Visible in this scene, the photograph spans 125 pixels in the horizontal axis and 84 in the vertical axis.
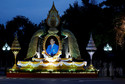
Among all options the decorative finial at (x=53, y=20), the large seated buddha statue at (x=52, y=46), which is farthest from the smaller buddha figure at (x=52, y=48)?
the decorative finial at (x=53, y=20)

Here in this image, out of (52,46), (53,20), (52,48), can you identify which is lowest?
(52,48)

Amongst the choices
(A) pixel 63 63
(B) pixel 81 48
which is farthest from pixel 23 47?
(A) pixel 63 63

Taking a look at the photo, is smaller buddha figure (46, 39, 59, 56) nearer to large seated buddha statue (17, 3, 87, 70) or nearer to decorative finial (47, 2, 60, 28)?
large seated buddha statue (17, 3, 87, 70)

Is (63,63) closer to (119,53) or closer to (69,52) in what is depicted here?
(69,52)

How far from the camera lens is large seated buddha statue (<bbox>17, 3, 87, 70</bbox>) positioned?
3797 cm

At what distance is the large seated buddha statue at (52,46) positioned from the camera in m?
38.0

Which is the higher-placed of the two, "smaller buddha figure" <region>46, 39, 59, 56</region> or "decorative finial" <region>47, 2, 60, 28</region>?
"decorative finial" <region>47, 2, 60, 28</region>

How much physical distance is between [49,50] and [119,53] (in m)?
8.71

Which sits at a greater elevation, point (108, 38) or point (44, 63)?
point (108, 38)

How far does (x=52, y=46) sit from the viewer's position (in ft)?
129

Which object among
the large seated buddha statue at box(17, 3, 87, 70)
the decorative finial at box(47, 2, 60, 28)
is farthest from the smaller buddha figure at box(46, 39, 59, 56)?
the decorative finial at box(47, 2, 60, 28)

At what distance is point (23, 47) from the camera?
55.8m

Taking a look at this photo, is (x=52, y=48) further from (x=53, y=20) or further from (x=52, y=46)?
(x=53, y=20)

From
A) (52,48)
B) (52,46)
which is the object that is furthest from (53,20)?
(52,48)
